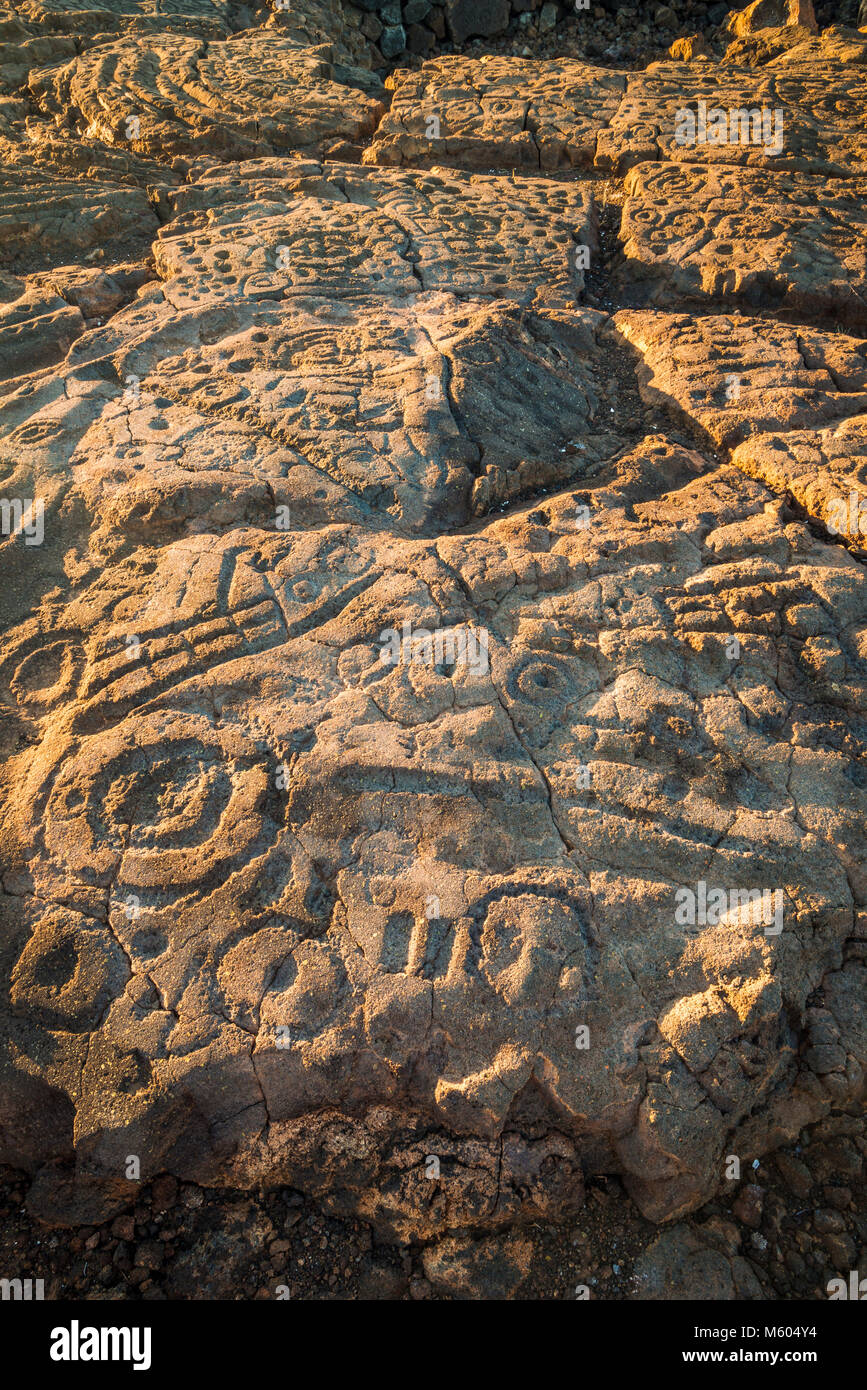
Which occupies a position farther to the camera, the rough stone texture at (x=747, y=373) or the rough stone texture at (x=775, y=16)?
the rough stone texture at (x=775, y=16)

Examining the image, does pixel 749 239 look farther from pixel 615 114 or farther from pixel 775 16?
pixel 775 16

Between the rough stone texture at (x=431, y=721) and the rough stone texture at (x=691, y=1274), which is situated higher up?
the rough stone texture at (x=431, y=721)

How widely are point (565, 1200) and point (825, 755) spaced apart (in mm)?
1476

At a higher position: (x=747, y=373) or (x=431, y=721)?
(x=747, y=373)

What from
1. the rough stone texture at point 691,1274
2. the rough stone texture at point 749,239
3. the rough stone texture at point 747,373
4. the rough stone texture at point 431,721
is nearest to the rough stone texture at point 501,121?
the rough stone texture at point 749,239

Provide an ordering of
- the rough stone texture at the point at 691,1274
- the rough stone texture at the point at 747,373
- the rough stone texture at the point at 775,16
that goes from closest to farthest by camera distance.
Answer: the rough stone texture at the point at 691,1274
the rough stone texture at the point at 747,373
the rough stone texture at the point at 775,16

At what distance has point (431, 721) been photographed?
104 inches

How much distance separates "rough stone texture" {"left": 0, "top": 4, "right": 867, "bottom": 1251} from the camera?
2.23m

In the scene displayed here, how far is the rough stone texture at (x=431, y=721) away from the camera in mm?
2227

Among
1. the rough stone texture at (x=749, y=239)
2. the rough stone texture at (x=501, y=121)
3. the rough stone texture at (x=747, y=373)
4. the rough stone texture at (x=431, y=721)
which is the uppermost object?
the rough stone texture at (x=501, y=121)

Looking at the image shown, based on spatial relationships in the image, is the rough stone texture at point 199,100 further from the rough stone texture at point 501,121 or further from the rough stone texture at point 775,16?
the rough stone texture at point 775,16

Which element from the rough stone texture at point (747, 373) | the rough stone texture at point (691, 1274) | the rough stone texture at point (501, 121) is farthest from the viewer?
the rough stone texture at point (501, 121)

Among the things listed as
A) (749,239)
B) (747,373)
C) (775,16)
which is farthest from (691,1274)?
(775,16)

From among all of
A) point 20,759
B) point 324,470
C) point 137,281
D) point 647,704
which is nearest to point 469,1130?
point 647,704
